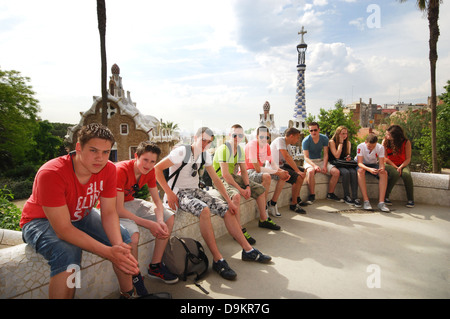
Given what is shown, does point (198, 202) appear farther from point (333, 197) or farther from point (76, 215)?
point (333, 197)

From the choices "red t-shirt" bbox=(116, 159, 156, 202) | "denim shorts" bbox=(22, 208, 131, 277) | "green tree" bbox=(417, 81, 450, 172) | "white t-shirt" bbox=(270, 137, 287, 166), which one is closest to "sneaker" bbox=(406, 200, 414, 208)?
"white t-shirt" bbox=(270, 137, 287, 166)

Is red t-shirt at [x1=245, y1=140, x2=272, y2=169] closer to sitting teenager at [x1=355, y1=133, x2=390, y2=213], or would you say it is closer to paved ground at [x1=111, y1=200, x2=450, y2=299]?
paved ground at [x1=111, y1=200, x2=450, y2=299]

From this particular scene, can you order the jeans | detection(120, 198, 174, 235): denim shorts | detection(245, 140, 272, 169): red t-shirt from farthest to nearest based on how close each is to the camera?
the jeans
detection(245, 140, 272, 169): red t-shirt
detection(120, 198, 174, 235): denim shorts

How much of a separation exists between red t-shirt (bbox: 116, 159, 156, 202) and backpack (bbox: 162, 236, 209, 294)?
2.55 feet

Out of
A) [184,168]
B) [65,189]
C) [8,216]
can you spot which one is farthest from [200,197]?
[8,216]

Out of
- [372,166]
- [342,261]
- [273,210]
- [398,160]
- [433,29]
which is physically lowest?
[342,261]

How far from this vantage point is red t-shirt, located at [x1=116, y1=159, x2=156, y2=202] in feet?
9.73

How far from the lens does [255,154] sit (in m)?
5.11

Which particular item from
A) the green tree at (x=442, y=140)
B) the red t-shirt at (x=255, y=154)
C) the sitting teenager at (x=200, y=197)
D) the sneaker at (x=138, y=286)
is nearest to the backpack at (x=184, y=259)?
the sitting teenager at (x=200, y=197)

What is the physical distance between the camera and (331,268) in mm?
3154

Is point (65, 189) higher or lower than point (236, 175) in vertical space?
higher

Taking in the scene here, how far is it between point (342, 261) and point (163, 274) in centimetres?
225

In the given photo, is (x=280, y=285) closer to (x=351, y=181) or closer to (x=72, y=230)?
(x=72, y=230)

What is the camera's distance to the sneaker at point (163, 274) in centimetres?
285
